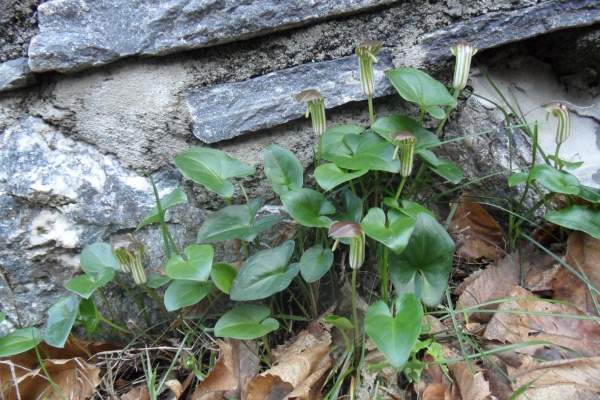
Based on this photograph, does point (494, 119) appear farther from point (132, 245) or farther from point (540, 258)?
point (132, 245)

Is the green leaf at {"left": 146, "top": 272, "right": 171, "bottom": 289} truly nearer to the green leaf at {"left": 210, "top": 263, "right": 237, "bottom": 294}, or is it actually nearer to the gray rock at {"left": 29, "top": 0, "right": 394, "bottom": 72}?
the green leaf at {"left": 210, "top": 263, "right": 237, "bottom": 294}

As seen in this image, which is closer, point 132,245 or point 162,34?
point 132,245

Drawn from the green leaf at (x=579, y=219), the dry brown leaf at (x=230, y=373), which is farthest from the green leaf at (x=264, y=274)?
the green leaf at (x=579, y=219)

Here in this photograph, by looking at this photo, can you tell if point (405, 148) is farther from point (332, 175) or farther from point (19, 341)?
point (19, 341)

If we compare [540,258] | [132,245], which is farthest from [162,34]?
[540,258]

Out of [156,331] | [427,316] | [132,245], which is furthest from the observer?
[156,331]

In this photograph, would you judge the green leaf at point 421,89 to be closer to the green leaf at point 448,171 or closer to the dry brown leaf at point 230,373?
the green leaf at point 448,171
